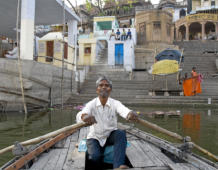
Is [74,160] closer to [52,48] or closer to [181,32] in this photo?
[52,48]

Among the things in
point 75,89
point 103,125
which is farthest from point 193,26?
point 103,125

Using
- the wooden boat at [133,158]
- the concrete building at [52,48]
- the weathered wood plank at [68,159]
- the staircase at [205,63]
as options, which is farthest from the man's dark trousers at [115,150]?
the concrete building at [52,48]

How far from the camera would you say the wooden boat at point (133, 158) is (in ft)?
8.22

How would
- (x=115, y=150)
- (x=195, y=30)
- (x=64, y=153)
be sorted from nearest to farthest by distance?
(x=115, y=150) < (x=64, y=153) < (x=195, y=30)

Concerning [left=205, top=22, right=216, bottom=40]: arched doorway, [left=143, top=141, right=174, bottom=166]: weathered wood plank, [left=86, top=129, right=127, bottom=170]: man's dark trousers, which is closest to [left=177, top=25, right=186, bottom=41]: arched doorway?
[left=205, top=22, right=216, bottom=40]: arched doorway

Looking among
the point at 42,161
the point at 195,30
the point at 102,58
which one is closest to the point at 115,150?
the point at 42,161

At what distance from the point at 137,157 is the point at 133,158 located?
0.25 feet

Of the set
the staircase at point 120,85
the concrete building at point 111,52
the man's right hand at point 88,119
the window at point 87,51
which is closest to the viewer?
the man's right hand at point 88,119

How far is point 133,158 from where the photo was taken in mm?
2875

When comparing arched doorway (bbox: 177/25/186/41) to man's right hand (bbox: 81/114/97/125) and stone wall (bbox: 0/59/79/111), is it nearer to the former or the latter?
stone wall (bbox: 0/59/79/111)

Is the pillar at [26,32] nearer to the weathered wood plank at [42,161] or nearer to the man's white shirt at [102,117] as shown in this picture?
the weathered wood plank at [42,161]

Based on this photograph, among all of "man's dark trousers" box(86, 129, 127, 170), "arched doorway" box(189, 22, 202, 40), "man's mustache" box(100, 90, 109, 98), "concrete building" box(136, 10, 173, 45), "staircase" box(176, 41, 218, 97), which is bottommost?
"man's dark trousers" box(86, 129, 127, 170)

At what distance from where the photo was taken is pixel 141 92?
13609 mm

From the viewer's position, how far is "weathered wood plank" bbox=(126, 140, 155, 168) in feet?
8.64
